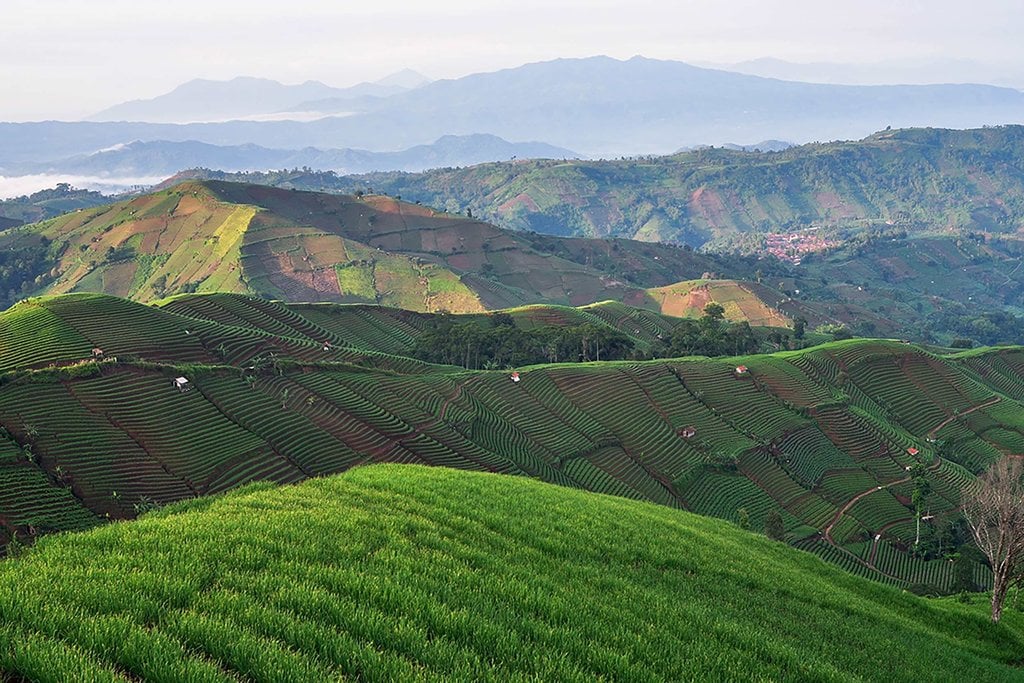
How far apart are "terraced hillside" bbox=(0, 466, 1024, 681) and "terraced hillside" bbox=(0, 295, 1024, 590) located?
29801 millimetres

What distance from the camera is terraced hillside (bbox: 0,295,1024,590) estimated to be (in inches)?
1927

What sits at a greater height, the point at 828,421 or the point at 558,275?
the point at 558,275

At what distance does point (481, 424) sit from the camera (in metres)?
69.9

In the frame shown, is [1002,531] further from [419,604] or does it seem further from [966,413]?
[966,413]

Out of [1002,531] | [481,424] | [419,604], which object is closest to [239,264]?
[481,424]

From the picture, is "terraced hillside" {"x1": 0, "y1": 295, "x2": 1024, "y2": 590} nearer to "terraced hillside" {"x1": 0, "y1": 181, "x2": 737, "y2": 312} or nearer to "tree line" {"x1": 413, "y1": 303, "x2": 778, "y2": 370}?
"tree line" {"x1": 413, "y1": 303, "x2": 778, "y2": 370}

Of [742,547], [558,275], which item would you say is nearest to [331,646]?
[742,547]

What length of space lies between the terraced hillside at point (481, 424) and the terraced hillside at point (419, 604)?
97.8 feet

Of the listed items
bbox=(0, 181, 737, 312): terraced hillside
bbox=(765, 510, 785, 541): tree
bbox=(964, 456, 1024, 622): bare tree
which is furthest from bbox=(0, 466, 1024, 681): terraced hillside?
bbox=(0, 181, 737, 312): terraced hillside

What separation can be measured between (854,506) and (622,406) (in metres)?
25.3

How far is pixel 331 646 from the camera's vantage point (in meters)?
9.66

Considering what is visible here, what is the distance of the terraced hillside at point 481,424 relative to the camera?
4894 centimetres

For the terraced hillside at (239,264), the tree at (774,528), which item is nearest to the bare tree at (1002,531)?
the tree at (774,528)

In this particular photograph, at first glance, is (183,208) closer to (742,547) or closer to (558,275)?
(558,275)
